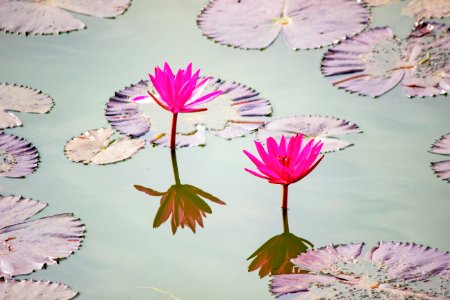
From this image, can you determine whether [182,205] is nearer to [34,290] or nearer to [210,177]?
[210,177]

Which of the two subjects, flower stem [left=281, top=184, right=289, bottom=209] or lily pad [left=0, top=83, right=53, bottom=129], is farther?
lily pad [left=0, top=83, right=53, bottom=129]

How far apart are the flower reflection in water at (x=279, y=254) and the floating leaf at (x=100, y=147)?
0.61 meters

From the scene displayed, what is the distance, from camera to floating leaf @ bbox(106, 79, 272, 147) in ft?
9.11

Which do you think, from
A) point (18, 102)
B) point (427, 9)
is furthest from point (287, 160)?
point (427, 9)

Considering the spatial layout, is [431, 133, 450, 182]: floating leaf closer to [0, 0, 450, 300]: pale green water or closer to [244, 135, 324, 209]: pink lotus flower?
[0, 0, 450, 300]: pale green water

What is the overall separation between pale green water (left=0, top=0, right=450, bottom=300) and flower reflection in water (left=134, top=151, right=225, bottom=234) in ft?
0.09

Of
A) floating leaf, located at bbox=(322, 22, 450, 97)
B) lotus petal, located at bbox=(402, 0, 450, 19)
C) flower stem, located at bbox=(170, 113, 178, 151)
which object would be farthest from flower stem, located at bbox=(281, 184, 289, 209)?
lotus petal, located at bbox=(402, 0, 450, 19)

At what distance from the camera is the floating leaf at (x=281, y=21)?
3270 mm

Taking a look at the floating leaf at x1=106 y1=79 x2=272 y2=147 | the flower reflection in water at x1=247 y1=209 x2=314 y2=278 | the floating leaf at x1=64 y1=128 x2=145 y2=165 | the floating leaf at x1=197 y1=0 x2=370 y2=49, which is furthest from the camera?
the floating leaf at x1=197 y1=0 x2=370 y2=49

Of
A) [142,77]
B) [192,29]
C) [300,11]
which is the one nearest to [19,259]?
[142,77]

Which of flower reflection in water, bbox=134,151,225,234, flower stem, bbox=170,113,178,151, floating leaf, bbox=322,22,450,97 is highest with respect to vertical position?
floating leaf, bbox=322,22,450,97

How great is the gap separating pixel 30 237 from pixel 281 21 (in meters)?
1.48

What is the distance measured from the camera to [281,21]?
3357 mm

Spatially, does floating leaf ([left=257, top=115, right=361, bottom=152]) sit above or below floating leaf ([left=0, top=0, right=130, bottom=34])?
below
